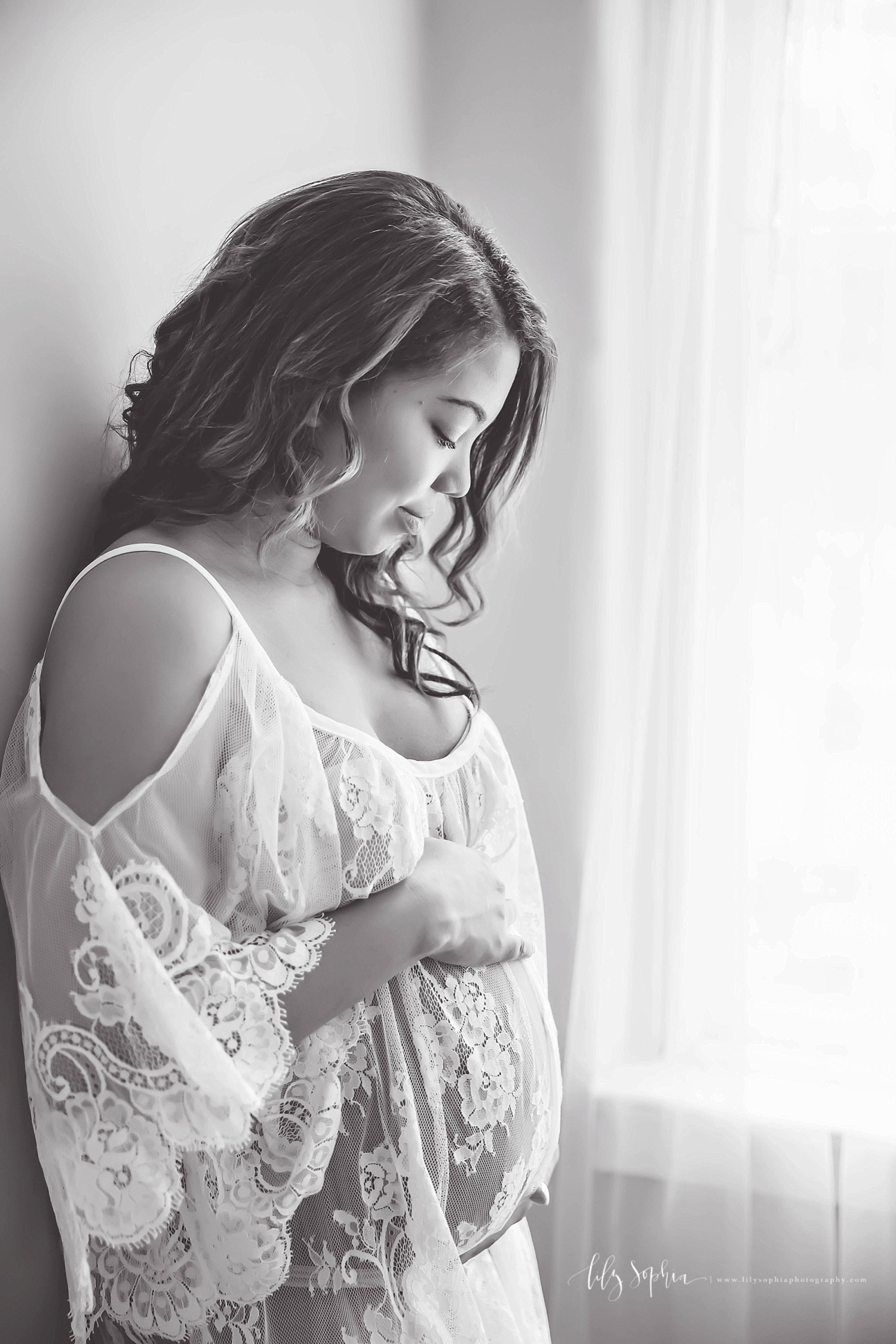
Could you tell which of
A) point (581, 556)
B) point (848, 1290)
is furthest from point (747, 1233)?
point (581, 556)

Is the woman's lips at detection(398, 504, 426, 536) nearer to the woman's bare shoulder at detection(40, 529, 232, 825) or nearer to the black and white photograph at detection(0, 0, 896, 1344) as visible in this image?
the black and white photograph at detection(0, 0, 896, 1344)

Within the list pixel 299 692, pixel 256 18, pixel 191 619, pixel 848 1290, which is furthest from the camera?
pixel 848 1290

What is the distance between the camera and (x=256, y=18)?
3.95 feet

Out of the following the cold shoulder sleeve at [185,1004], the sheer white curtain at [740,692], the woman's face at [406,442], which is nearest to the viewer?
the cold shoulder sleeve at [185,1004]

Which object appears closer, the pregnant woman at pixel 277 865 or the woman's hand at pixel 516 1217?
the pregnant woman at pixel 277 865

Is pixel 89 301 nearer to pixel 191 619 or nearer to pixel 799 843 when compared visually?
pixel 191 619

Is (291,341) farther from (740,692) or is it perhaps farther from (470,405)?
(740,692)

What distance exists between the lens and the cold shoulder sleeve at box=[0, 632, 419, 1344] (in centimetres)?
75

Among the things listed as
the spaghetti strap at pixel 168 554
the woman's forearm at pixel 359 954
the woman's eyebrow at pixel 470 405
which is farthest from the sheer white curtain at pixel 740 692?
the spaghetti strap at pixel 168 554

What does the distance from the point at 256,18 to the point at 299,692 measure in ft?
2.73

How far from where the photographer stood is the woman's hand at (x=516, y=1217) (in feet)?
3.25

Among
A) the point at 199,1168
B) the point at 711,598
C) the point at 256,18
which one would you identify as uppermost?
the point at 256,18

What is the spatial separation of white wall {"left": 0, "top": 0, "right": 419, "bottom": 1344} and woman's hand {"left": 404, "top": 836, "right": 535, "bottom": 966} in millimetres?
369

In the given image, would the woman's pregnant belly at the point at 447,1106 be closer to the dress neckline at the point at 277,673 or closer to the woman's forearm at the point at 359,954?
the woman's forearm at the point at 359,954
